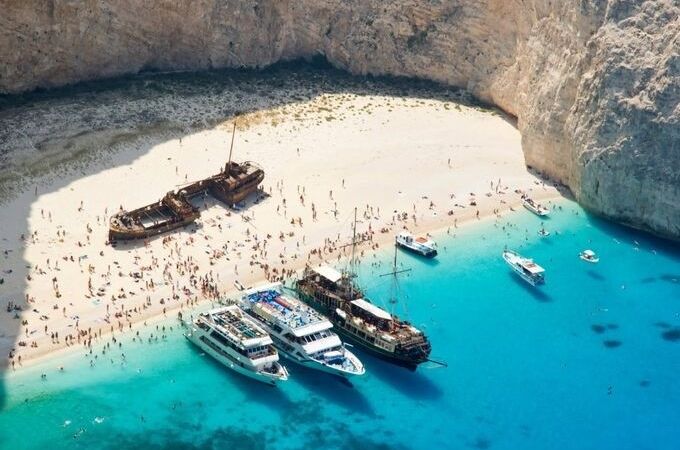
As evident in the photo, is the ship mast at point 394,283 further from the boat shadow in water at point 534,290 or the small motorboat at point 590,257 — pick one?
the small motorboat at point 590,257

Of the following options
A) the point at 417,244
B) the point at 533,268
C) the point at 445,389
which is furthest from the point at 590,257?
the point at 445,389

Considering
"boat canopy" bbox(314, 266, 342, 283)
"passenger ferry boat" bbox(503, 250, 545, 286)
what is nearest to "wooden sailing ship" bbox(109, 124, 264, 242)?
"boat canopy" bbox(314, 266, 342, 283)

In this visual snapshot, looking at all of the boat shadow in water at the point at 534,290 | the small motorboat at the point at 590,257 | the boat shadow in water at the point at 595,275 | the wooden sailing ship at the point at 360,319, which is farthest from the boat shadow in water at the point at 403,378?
the small motorboat at the point at 590,257

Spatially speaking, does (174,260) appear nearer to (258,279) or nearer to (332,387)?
(258,279)

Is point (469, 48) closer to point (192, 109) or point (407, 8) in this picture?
point (407, 8)

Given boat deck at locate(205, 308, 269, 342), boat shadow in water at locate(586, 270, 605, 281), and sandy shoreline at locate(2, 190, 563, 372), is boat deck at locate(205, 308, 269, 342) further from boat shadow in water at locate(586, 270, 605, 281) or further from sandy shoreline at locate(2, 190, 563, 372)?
boat shadow in water at locate(586, 270, 605, 281)

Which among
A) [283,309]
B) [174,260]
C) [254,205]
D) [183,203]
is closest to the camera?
[283,309]
